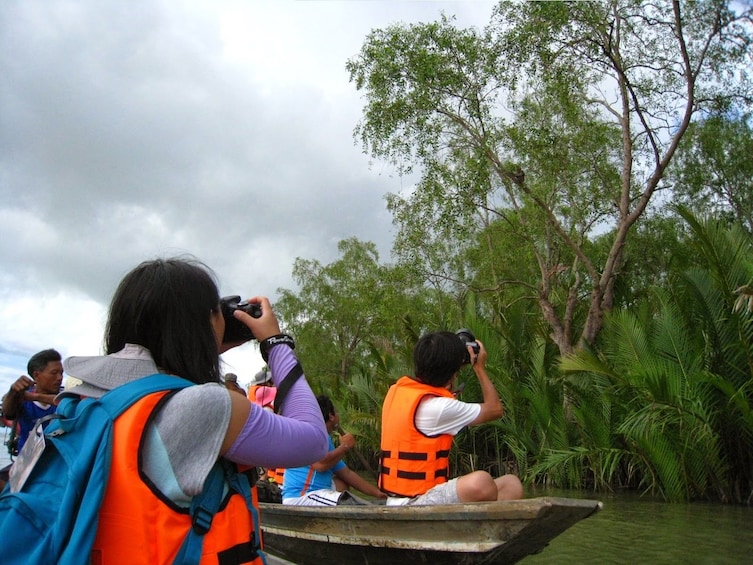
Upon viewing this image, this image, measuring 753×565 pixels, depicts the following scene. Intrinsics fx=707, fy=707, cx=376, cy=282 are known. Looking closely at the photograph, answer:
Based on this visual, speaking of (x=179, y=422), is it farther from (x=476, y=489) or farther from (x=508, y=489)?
(x=508, y=489)

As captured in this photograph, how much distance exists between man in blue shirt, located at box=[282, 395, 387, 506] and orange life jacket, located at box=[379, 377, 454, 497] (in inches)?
37.8

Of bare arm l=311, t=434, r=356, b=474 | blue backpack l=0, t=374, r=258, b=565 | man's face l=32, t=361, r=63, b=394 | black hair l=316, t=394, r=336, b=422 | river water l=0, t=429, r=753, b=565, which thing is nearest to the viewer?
blue backpack l=0, t=374, r=258, b=565

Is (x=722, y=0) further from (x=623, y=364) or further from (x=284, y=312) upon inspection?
(x=284, y=312)

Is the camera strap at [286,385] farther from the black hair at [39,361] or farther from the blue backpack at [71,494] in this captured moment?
the black hair at [39,361]

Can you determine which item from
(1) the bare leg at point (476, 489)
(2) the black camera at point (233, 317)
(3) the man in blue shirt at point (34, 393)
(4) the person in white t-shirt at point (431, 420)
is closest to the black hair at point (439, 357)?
(4) the person in white t-shirt at point (431, 420)

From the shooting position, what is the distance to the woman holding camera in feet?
4.18

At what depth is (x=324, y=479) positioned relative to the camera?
17.5ft

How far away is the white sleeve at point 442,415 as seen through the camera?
3857 mm

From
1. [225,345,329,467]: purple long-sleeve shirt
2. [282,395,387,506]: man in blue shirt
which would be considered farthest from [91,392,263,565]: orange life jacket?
[282,395,387,506]: man in blue shirt

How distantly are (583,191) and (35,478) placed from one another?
15.6 meters

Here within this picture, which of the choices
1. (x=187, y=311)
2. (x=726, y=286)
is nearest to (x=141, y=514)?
(x=187, y=311)

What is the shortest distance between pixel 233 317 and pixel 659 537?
601 cm

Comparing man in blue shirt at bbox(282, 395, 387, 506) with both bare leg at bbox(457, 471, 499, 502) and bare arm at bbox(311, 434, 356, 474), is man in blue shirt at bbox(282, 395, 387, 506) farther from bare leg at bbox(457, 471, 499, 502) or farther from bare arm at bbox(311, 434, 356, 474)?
bare leg at bbox(457, 471, 499, 502)

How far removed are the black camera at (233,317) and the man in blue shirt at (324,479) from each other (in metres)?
3.36
